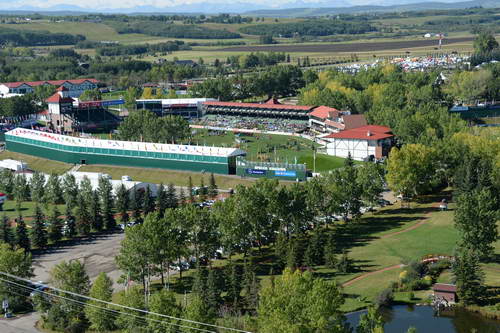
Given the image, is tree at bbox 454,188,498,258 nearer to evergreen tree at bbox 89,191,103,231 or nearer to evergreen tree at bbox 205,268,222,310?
evergreen tree at bbox 205,268,222,310

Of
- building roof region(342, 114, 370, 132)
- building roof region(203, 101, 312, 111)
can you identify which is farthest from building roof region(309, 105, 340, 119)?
building roof region(342, 114, 370, 132)

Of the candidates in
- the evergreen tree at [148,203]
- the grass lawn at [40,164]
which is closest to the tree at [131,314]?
the evergreen tree at [148,203]

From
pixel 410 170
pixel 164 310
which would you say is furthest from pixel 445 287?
pixel 410 170

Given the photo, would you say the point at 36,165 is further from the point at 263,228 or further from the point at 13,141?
the point at 263,228

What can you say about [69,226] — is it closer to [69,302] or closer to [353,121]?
[69,302]

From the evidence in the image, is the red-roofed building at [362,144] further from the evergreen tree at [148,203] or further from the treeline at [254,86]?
the treeline at [254,86]
